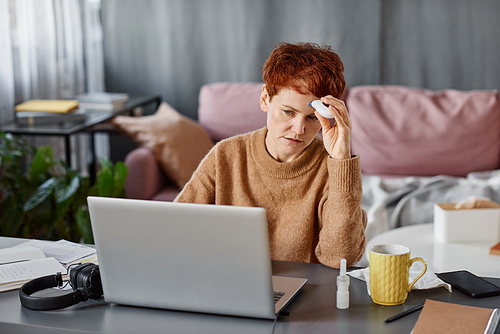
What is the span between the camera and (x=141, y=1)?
3.40 metres

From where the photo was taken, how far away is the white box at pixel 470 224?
1.73m

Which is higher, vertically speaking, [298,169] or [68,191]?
[298,169]

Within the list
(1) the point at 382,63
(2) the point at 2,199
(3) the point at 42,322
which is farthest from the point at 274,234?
(1) the point at 382,63

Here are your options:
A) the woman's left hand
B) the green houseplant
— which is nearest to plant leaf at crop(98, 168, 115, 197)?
the green houseplant

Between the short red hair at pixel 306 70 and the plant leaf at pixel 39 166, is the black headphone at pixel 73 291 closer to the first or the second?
the short red hair at pixel 306 70

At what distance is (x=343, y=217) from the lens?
1.18 m

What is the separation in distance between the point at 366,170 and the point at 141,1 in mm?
1740

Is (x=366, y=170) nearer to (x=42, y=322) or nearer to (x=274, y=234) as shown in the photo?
(x=274, y=234)

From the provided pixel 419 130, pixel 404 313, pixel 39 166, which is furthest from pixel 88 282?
pixel 419 130

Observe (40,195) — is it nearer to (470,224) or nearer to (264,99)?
(264,99)

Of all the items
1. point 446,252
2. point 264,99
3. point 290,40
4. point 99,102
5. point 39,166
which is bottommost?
point 446,252

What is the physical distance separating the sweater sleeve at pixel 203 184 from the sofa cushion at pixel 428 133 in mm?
1663

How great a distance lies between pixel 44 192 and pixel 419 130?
185cm

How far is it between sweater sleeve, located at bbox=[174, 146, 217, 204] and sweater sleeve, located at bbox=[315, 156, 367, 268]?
12.7 inches
